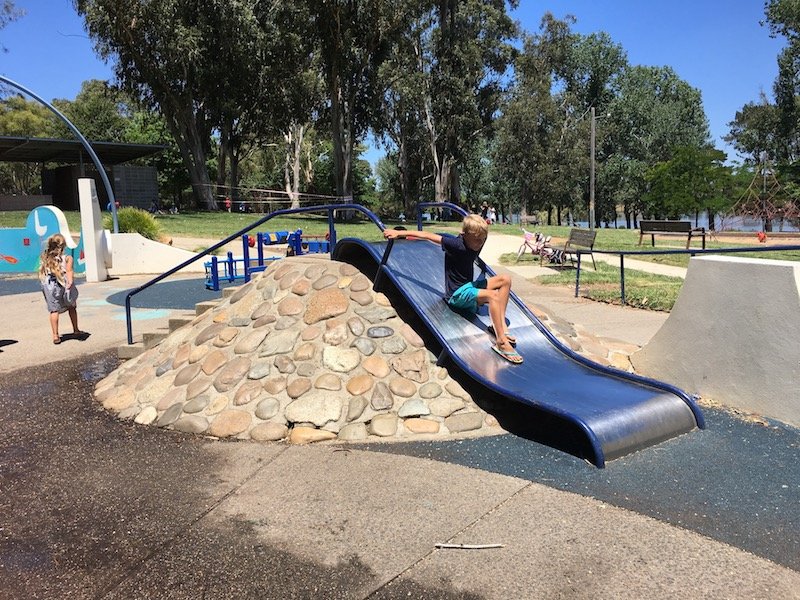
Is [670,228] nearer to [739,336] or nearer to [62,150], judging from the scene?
[739,336]

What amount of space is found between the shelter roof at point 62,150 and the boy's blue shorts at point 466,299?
97.3ft

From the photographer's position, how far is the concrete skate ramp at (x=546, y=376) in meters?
4.19

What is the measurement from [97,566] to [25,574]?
0.32 meters

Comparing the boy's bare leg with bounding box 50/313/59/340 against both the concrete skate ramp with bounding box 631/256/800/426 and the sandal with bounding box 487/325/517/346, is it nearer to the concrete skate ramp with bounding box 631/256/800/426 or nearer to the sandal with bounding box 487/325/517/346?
the sandal with bounding box 487/325/517/346

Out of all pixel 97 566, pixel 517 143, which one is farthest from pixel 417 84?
pixel 97 566

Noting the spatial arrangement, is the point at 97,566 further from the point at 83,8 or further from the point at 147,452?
the point at 83,8

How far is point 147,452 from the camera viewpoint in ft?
14.8

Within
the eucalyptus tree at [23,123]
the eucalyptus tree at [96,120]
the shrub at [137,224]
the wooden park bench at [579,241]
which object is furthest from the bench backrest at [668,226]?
the eucalyptus tree at [23,123]

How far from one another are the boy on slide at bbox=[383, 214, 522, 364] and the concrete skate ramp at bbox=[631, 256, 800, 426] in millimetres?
1445

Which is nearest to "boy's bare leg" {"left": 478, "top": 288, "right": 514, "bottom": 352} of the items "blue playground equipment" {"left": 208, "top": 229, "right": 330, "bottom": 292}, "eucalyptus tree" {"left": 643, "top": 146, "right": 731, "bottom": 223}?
"blue playground equipment" {"left": 208, "top": 229, "right": 330, "bottom": 292}

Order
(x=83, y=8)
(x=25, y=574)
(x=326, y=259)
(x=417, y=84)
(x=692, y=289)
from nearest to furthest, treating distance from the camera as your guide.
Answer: (x=25, y=574) < (x=692, y=289) < (x=326, y=259) < (x=83, y=8) < (x=417, y=84)

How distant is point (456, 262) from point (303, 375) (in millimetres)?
1651

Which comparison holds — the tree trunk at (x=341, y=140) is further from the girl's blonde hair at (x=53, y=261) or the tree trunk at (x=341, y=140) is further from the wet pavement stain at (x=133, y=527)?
the wet pavement stain at (x=133, y=527)

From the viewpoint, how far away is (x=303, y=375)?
514 cm
